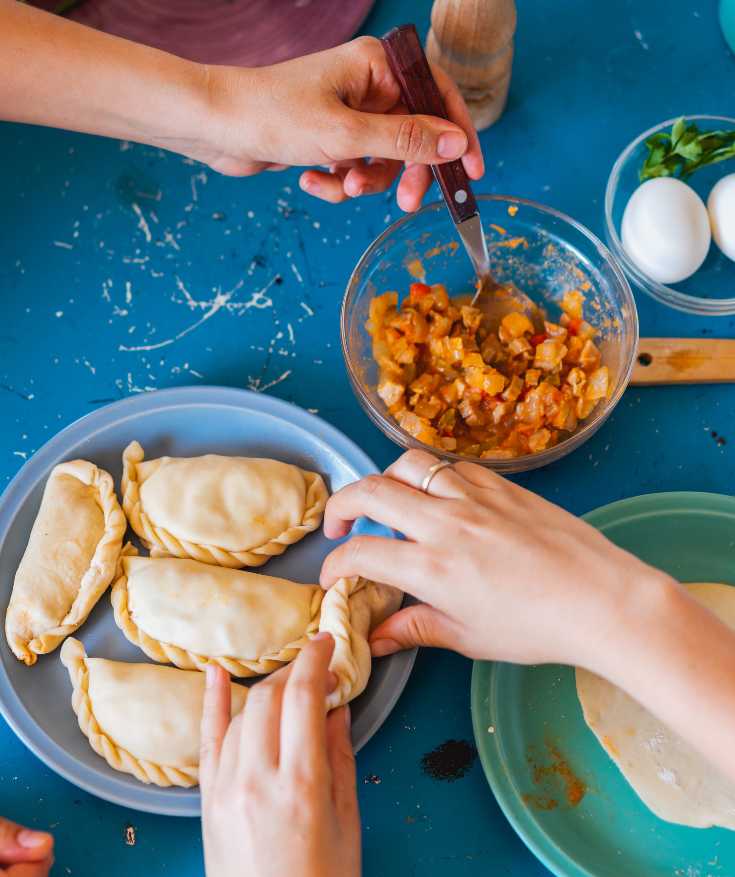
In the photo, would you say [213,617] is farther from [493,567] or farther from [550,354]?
[550,354]

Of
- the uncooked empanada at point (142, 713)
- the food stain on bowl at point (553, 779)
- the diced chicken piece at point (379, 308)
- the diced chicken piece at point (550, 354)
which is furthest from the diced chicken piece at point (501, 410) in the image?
the uncooked empanada at point (142, 713)

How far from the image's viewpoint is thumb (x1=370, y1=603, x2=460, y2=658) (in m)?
1.47

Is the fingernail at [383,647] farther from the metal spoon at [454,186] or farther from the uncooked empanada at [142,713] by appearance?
the metal spoon at [454,186]

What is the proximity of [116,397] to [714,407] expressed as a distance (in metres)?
1.35

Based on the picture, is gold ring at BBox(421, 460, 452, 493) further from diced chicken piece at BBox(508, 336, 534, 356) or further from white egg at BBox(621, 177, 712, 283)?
white egg at BBox(621, 177, 712, 283)

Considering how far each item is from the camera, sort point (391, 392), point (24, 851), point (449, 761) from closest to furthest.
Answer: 1. point (24, 851)
2. point (449, 761)
3. point (391, 392)

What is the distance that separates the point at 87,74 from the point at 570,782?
162 cm

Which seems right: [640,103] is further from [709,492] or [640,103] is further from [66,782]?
[66,782]

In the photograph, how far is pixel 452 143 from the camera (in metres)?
1.59

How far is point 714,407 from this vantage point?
189cm

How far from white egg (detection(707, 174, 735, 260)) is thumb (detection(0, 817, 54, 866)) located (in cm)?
185

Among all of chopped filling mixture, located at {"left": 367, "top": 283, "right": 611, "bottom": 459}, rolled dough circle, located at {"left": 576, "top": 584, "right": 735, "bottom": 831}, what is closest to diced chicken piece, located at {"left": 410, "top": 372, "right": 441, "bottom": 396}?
chopped filling mixture, located at {"left": 367, "top": 283, "right": 611, "bottom": 459}

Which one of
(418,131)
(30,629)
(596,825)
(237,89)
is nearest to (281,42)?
(237,89)

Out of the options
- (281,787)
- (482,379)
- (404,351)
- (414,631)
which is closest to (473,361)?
(482,379)
